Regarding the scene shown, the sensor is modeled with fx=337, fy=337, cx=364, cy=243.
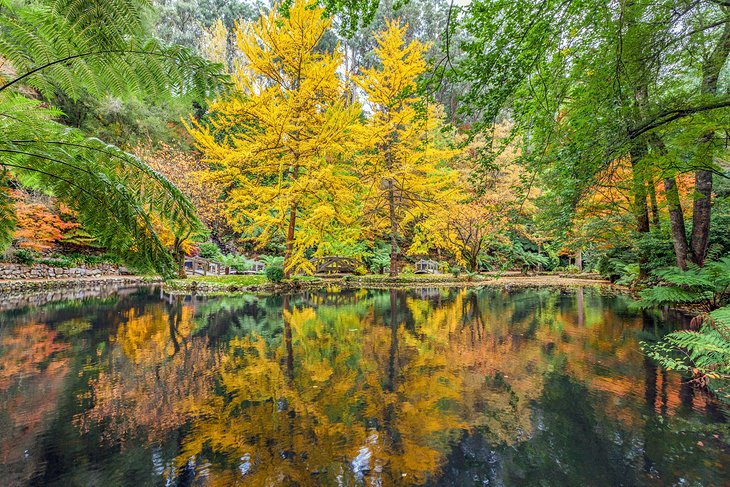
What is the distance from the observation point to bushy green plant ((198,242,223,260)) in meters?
18.4

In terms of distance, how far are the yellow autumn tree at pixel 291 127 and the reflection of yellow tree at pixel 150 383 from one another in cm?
647

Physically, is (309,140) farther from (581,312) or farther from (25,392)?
(25,392)

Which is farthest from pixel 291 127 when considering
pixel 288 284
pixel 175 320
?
pixel 175 320

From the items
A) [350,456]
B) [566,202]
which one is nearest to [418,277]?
[566,202]

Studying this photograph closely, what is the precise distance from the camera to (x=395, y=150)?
13742mm

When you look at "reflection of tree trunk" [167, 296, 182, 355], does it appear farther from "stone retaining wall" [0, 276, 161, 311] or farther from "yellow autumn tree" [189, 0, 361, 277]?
"yellow autumn tree" [189, 0, 361, 277]

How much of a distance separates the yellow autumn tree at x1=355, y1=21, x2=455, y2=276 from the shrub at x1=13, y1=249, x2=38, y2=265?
13382 millimetres

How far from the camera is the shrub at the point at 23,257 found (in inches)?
513

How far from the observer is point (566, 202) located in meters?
6.22

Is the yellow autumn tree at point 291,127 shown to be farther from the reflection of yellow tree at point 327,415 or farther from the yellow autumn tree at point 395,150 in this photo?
the reflection of yellow tree at point 327,415

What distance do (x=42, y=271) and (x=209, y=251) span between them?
6794 millimetres

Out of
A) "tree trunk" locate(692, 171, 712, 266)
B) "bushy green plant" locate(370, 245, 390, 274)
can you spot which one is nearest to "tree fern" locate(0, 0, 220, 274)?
"tree trunk" locate(692, 171, 712, 266)

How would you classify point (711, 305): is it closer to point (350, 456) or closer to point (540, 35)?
point (540, 35)

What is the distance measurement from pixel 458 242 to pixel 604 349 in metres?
11.8
